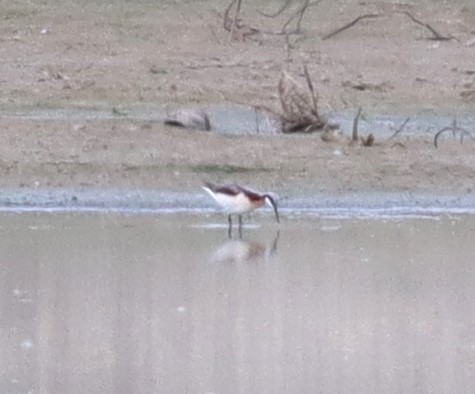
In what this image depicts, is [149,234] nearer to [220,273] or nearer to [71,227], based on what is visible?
[71,227]

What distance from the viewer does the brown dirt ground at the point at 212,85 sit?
38.8 feet

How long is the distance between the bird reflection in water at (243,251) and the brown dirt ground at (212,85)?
165 cm

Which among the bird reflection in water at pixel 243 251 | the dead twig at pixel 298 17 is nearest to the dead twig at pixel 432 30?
the dead twig at pixel 298 17

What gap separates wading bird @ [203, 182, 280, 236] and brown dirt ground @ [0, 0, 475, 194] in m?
1.10

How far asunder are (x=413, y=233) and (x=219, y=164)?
2049 mm

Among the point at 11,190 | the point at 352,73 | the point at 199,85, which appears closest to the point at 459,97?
the point at 352,73

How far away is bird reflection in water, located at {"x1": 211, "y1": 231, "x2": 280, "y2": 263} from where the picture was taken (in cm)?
945

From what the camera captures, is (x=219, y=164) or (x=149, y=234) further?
(x=219, y=164)

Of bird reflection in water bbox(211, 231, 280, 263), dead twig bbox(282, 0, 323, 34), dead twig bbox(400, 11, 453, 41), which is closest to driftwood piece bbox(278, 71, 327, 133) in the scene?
dead twig bbox(282, 0, 323, 34)

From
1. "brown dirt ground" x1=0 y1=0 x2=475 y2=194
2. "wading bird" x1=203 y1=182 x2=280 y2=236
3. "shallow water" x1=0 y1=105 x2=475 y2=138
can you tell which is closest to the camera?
"wading bird" x1=203 y1=182 x2=280 y2=236

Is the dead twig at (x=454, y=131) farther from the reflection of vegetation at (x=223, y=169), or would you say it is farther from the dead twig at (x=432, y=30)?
the dead twig at (x=432, y=30)

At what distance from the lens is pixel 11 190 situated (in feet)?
37.6

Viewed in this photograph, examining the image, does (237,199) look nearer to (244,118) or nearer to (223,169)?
(223,169)

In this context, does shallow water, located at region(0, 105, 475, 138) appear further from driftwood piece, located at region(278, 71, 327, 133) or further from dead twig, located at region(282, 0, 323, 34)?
dead twig, located at region(282, 0, 323, 34)
